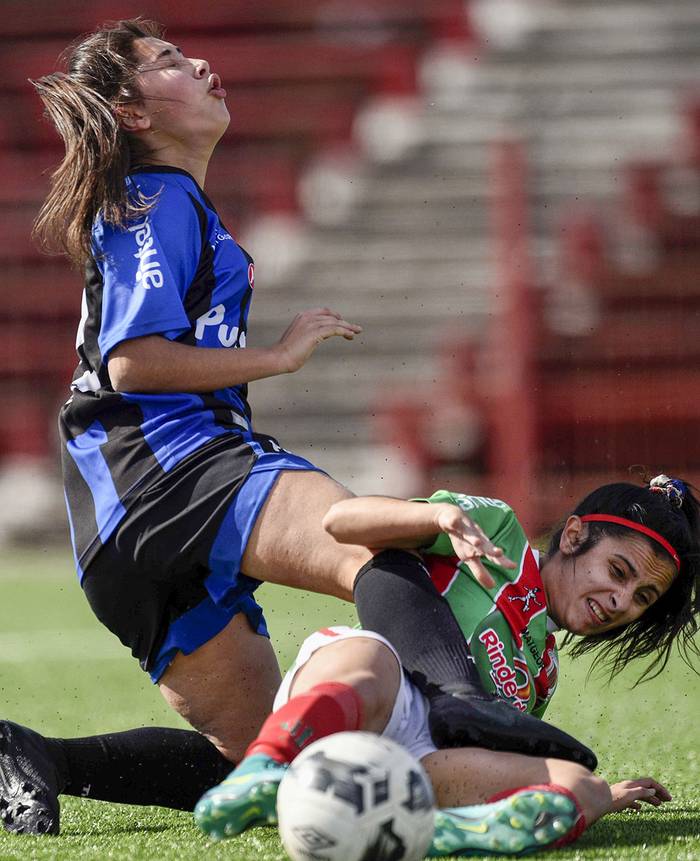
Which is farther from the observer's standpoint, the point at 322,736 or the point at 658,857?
the point at 658,857

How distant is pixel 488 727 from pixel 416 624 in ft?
0.71

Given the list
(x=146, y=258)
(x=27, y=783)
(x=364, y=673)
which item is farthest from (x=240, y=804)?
(x=146, y=258)

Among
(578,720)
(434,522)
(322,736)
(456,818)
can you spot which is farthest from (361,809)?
(578,720)

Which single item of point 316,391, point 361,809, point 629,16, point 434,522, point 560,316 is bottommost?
point 316,391

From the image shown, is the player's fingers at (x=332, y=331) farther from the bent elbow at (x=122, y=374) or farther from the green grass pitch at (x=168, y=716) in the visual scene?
the green grass pitch at (x=168, y=716)

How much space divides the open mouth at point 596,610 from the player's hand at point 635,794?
30cm

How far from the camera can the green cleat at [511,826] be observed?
2053mm

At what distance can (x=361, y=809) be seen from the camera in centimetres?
186

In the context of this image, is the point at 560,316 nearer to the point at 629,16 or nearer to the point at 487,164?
the point at 487,164

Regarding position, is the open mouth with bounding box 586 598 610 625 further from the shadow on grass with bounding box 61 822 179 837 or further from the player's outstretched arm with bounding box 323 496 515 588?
the shadow on grass with bounding box 61 822 179 837

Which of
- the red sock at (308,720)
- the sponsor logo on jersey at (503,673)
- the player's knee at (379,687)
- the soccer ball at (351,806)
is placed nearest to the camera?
the soccer ball at (351,806)

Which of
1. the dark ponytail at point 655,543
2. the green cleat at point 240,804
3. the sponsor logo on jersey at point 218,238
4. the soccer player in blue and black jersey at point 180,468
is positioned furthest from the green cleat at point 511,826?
the sponsor logo on jersey at point 218,238

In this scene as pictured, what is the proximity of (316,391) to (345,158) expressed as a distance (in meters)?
1.88

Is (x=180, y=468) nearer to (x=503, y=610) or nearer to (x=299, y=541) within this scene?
(x=299, y=541)
